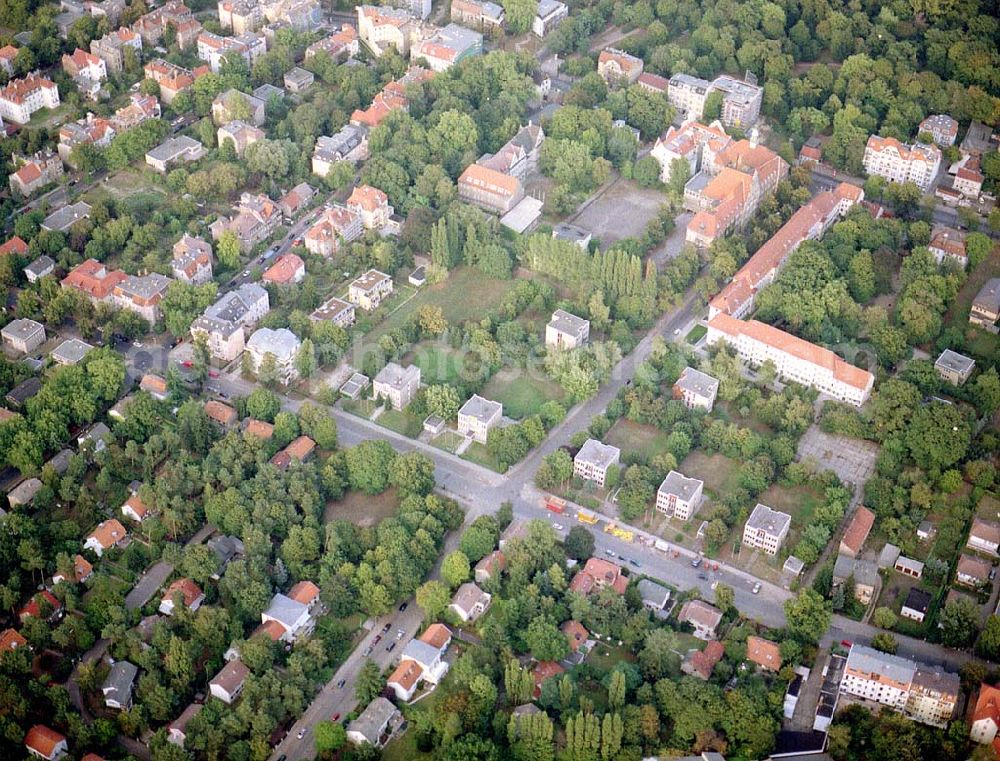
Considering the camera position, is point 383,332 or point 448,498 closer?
point 448,498

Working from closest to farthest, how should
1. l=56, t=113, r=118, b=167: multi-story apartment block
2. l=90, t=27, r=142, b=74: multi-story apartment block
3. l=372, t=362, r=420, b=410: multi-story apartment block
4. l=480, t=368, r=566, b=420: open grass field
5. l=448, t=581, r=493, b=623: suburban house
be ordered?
l=448, t=581, r=493, b=623: suburban house < l=372, t=362, r=420, b=410: multi-story apartment block < l=480, t=368, r=566, b=420: open grass field < l=56, t=113, r=118, b=167: multi-story apartment block < l=90, t=27, r=142, b=74: multi-story apartment block

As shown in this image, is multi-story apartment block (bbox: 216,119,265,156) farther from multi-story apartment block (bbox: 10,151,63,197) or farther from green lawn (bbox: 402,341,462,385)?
green lawn (bbox: 402,341,462,385)

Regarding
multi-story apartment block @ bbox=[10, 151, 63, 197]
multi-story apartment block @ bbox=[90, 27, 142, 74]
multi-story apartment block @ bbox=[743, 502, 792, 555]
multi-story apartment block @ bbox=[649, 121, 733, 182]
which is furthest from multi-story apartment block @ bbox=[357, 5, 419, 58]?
multi-story apartment block @ bbox=[743, 502, 792, 555]

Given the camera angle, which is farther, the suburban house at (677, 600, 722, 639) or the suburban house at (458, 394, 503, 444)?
the suburban house at (458, 394, 503, 444)

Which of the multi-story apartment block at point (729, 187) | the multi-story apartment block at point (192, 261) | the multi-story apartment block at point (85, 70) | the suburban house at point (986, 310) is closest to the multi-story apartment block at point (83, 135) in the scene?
the multi-story apartment block at point (85, 70)

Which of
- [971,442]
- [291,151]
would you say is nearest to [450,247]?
[291,151]

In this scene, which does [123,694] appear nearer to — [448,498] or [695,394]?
[448,498]

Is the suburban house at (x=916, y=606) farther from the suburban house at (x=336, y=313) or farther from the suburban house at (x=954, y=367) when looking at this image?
the suburban house at (x=336, y=313)
